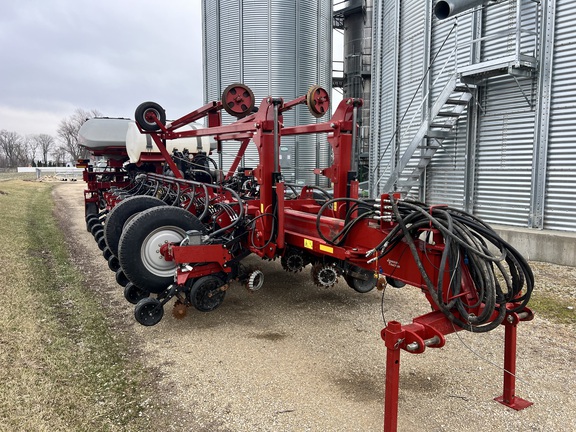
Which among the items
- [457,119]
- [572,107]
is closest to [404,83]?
[457,119]

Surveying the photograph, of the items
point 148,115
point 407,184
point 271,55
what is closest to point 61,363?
point 148,115

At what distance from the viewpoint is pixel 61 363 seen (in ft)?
12.1

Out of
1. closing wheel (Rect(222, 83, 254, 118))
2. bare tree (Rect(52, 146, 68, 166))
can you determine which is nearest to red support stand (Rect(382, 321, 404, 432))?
closing wheel (Rect(222, 83, 254, 118))

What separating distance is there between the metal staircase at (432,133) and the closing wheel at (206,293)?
17.5ft

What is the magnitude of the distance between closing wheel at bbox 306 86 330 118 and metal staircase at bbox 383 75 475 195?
3.52 m

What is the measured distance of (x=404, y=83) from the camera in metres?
9.87

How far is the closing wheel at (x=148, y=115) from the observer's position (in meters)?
6.70

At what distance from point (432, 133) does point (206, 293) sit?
19.0ft

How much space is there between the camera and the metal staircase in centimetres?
796

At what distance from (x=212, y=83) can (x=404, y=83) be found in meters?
9.35

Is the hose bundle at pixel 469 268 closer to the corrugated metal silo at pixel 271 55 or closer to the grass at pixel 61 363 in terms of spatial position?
the grass at pixel 61 363

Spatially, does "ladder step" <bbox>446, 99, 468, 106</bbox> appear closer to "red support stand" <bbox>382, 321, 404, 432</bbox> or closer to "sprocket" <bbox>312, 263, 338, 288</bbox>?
"sprocket" <bbox>312, 263, 338, 288</bbox>

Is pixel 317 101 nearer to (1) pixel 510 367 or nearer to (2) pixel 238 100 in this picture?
(2) pixel 238 100

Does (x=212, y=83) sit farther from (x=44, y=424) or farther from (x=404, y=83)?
(x=44, y=424)
